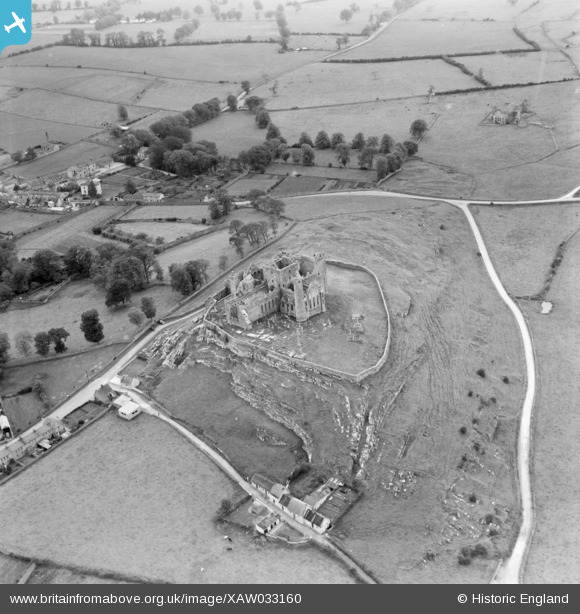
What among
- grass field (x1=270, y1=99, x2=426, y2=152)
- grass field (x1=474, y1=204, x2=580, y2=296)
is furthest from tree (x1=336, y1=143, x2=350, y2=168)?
grass field (x1=474, y1=204, x2=580, y2=296)

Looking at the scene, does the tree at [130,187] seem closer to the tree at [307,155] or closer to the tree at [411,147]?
the tree at [307,155]

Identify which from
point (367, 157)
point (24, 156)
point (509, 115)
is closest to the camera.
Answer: point (367, 157)

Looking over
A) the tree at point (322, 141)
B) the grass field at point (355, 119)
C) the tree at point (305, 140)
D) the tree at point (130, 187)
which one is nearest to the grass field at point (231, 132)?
the grass field at point (355, 119)

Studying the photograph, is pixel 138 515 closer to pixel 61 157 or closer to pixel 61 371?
pixel 61 371

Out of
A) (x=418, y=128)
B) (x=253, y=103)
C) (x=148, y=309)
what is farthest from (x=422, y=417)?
(x=253, y=103)

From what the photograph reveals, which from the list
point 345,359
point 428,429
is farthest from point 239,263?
point 428,429

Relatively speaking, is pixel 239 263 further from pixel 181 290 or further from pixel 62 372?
pixel 62 372

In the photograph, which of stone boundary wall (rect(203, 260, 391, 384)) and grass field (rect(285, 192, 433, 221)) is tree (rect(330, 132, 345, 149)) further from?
stone boundary wall (rect(203, 260, 391, 384))
